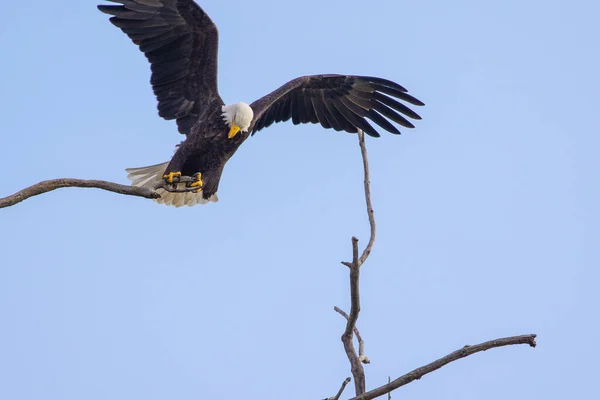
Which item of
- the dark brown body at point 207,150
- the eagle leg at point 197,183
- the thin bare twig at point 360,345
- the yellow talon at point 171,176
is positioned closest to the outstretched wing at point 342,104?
the dark brown body at point 207,150

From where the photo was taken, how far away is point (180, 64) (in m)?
A: 7.12

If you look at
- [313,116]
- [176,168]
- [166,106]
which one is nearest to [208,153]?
[176,168]

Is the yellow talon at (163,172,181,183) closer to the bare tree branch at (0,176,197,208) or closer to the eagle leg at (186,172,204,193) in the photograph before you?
the eagle leg at (186,172,204,193)

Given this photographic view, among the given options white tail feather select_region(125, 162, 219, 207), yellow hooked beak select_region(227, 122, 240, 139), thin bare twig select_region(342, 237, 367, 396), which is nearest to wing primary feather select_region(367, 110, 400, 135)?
yellow hooked beak select_region(227, 122, 240, 139)

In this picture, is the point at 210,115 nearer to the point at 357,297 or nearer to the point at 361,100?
the point at 361,100

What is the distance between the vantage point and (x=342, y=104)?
7703 mm

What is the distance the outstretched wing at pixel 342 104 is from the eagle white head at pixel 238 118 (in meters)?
0.74

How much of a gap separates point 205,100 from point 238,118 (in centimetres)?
74

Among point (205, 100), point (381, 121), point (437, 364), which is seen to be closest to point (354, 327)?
point (437, 364)

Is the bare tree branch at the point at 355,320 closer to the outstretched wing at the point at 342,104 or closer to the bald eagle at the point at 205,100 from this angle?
the bald eagle at the point at 205,100

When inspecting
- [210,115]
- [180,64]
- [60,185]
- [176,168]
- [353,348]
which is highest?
[180,64]

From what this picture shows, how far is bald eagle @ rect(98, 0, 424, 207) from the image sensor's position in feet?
21.9

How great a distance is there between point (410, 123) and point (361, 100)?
0.50 m

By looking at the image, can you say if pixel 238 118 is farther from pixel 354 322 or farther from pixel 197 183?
pixel 354 322
